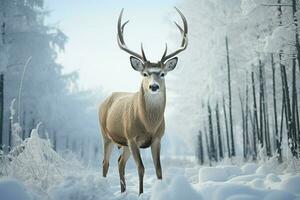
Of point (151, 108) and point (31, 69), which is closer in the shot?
point (151, 108)

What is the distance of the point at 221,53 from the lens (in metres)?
15.4

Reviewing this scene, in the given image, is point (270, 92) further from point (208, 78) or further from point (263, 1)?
point (263, 1)

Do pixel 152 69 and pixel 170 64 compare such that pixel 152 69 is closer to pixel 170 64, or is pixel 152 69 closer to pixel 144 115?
pixel 170 64

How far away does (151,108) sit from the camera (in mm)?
5586

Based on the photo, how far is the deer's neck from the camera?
5.50 m

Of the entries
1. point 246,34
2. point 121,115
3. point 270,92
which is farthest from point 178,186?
point 270,92

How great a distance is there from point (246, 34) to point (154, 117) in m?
9.95

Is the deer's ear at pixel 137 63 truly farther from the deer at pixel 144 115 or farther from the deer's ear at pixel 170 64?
the deer's ear at pixel 170 64

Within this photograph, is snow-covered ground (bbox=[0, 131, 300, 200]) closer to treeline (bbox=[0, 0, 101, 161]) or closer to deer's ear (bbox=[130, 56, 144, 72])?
deer's ear (bbox=[130, 56, 144, 72])

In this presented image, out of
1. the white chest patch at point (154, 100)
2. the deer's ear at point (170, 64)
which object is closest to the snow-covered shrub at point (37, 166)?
the white chest patch at point (154, 100)

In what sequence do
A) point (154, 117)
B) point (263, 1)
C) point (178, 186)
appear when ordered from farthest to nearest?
point (263, 1), point (154, 117), point (178, 186)

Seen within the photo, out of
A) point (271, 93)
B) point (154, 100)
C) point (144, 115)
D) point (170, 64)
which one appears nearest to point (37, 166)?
point (144, 115)

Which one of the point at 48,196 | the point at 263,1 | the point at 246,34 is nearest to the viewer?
the point at 48,196

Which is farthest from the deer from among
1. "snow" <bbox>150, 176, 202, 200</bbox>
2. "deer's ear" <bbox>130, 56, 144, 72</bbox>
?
"snow" <bbox>150, 176, 202, 200</bbox>
